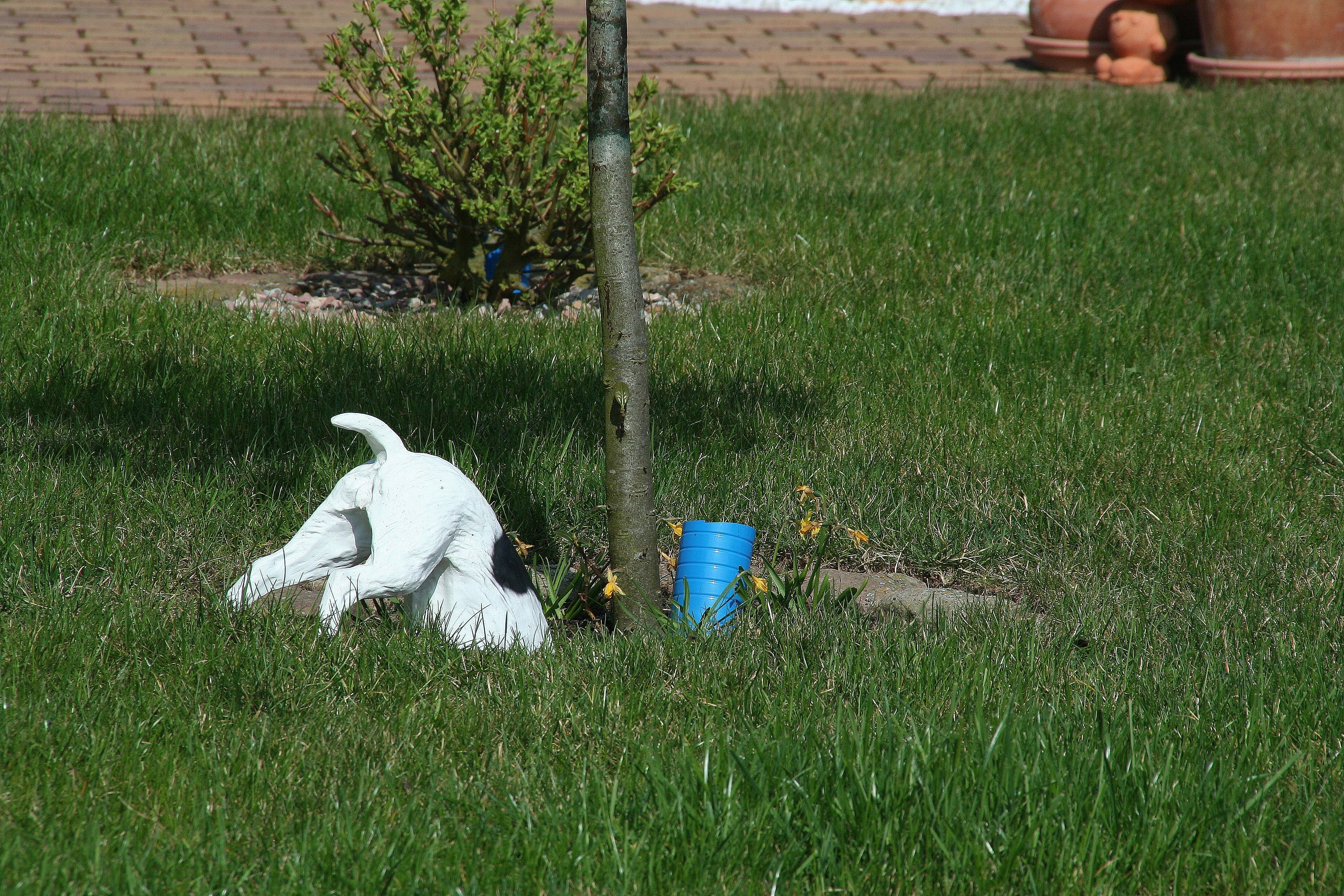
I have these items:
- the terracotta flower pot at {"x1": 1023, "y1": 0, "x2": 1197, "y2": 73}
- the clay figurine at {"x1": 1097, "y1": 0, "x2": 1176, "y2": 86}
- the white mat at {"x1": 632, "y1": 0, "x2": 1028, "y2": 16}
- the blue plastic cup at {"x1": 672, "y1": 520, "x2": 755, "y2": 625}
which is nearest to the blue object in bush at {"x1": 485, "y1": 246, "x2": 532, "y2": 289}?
the blue plastic cup at {"x1": 672, "y1": 520, "x2": 755, "y2": 625}

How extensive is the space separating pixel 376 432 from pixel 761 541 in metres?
1.14

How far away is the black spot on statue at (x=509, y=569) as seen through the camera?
2.77 metres

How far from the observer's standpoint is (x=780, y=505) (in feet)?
11.3

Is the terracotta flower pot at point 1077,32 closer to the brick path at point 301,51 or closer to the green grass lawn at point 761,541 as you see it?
the brick path at point 301,51

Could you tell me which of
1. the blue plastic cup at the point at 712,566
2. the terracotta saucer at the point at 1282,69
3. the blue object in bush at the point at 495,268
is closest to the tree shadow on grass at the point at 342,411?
the blue plastic cup at the point at 712,566

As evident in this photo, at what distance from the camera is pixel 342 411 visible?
367 centimetres

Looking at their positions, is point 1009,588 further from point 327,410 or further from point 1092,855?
point 327,410

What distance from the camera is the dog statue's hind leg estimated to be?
2.79m

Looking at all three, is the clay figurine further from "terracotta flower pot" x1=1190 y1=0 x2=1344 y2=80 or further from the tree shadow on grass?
the tree shadow on grass

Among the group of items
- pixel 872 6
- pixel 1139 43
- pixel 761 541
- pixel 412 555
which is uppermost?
pixel 872 6

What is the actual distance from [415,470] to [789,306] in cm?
243

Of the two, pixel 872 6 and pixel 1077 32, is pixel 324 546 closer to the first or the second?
pixel 1077 32

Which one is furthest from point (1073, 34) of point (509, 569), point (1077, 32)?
point (509, 569)

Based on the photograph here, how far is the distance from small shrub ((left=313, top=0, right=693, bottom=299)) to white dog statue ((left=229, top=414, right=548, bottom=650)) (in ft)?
6.12
